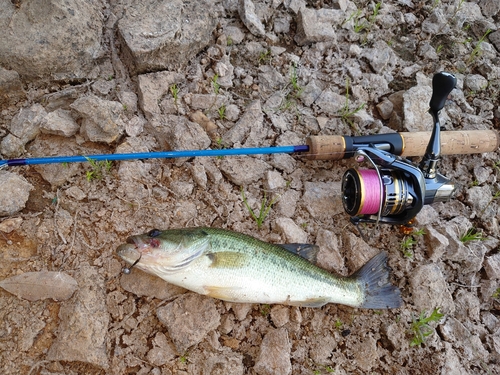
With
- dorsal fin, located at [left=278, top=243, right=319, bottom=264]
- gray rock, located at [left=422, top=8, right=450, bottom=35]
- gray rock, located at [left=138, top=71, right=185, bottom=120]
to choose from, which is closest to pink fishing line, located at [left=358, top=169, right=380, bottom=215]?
dorsal fin, located at [left=278, top=243, right=319, bottom=264]

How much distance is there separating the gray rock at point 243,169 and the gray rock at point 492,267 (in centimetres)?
195

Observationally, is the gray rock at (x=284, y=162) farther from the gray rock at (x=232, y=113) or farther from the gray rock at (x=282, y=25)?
the gray rock at (x=282, y=25)

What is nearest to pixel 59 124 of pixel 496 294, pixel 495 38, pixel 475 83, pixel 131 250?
pixel 131 250

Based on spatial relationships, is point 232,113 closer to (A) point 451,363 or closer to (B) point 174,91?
(B) point 174,91

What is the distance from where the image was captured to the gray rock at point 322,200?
3.44m

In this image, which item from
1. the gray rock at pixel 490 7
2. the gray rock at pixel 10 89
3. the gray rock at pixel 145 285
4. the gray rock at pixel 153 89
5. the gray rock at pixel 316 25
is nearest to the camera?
the gray rock at pixel 145 285

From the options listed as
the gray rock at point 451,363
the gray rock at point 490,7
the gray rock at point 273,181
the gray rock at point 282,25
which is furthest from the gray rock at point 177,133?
the gray rock at point 490,7

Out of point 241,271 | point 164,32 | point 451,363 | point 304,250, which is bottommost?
point 451,363

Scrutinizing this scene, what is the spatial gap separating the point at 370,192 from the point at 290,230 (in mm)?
667

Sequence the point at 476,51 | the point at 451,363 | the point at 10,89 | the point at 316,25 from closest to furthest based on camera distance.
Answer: the point at 451,363, the point at 10,89, the point at 316,25, the point at 476,51

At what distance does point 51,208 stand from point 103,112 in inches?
32.5

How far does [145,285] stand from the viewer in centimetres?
294

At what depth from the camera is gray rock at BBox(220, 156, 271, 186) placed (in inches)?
135

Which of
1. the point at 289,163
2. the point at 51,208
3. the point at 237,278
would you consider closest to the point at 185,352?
the point at 237,278
